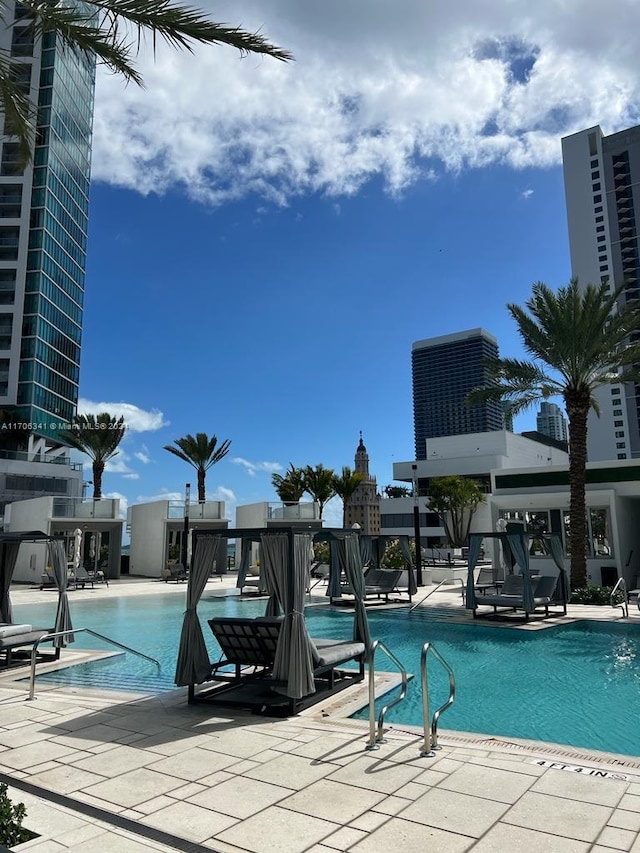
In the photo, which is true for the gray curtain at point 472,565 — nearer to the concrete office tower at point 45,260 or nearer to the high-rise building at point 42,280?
the high-rise building at point 42,280

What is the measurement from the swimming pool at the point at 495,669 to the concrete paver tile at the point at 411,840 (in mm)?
3304

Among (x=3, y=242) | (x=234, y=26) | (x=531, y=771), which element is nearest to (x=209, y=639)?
(x=531, y=771)

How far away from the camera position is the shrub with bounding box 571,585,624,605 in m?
18.3

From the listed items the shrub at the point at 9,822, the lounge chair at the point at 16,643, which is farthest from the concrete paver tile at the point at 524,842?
the lounge chair at the point at 16,643

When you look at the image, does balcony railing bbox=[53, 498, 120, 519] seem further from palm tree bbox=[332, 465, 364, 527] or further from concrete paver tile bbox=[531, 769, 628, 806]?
concrete paver tile bbox=[531, 769, 628, 806]

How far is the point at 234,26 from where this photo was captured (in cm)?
569

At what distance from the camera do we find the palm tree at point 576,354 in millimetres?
19125

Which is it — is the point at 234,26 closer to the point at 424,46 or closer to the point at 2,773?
the point at 424,46

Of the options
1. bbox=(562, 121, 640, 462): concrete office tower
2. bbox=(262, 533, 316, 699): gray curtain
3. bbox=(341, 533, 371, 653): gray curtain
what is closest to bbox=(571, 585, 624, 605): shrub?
bbox=(341, 533, 371, 653): gray curtain

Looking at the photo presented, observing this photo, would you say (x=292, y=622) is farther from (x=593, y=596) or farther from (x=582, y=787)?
(x=593, y=596)

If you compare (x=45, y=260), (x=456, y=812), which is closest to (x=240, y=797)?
(x=456, y=812)

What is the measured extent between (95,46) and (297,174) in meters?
10.3

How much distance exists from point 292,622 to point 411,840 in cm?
356

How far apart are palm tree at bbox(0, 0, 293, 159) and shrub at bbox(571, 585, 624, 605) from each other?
17270 mm
